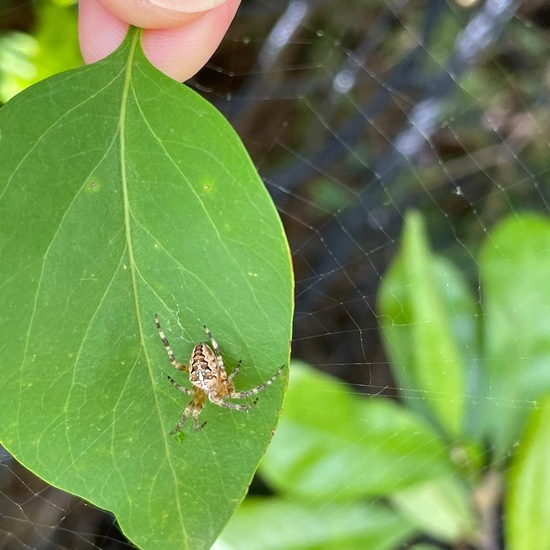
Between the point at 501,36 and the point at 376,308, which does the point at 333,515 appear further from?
the point at 501,36

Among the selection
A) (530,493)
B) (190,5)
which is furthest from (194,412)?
(530,493)

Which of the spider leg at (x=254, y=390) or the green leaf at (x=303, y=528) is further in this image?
the green leaf at (x=303, y=528)

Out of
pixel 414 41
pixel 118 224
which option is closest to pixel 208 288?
pixel 118 224

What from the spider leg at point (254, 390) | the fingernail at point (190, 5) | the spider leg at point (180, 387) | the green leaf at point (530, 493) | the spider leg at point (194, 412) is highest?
the fingernail at point (190, 5)

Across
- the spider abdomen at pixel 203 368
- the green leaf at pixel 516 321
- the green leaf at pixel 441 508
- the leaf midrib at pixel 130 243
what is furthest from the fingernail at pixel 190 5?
the green leaf at pixel 441 508

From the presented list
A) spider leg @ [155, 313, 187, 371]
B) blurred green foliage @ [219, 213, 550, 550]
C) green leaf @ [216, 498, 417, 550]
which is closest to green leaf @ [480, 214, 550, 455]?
blurred green foliage @ [219, 213, 550, 550]

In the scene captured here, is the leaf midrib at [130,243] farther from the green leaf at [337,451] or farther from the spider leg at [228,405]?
the green leaf at [337,451]
